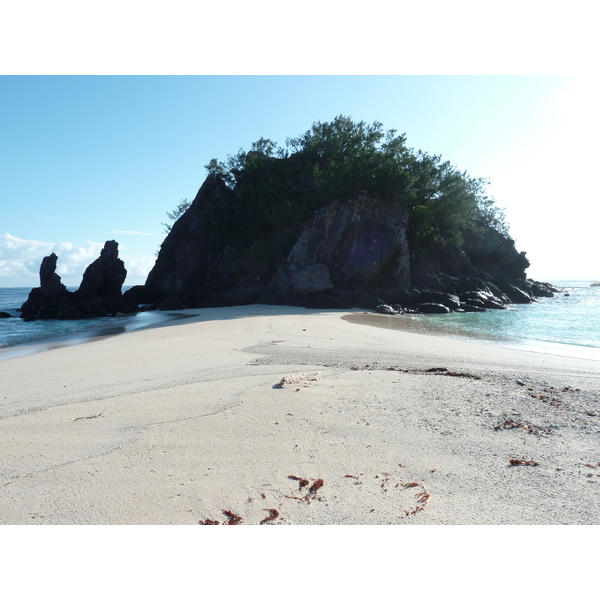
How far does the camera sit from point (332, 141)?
31.3 metres

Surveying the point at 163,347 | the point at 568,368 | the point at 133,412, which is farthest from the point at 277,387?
the point at 163,347

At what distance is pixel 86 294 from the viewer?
120 ft

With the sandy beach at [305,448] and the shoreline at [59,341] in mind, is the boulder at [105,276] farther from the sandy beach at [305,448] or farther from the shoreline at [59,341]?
the sandy beach at [305,448]

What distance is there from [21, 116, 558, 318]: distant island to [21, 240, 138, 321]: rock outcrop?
0.92 meters

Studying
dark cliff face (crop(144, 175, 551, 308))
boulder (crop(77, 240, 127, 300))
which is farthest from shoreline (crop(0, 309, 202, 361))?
boulder (crop(77, 240, 127, 300))

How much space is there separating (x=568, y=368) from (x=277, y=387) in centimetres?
496

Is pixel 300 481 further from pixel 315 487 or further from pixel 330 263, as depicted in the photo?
pixel 330 263

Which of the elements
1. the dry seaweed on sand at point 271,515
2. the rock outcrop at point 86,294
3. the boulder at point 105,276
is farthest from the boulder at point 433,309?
the boulder at point 105,276

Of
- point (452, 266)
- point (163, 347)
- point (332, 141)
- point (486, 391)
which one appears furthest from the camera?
point (452, 266)

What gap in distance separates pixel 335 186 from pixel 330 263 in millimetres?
5188

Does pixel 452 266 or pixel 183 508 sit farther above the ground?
pixel 452 266

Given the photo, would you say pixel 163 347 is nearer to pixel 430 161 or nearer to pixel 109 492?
pixel 109 492

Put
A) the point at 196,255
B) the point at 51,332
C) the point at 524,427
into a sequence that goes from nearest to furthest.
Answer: the point at 524,427 < the point at 51,332 < the point at 196,255

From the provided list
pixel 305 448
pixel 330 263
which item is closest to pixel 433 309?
pixel 330 263
